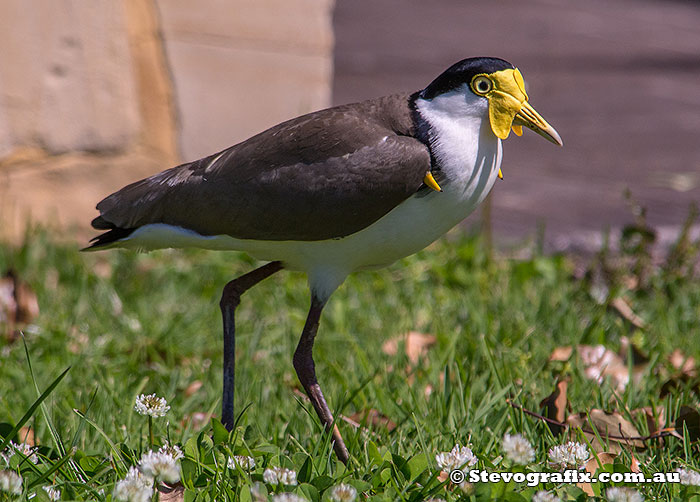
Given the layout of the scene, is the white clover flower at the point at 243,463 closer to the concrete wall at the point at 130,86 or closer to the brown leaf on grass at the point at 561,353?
the brown leaf on grass at the point at 561,353

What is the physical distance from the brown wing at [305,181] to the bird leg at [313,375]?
27cm

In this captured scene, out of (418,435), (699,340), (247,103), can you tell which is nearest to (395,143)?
(418,435)

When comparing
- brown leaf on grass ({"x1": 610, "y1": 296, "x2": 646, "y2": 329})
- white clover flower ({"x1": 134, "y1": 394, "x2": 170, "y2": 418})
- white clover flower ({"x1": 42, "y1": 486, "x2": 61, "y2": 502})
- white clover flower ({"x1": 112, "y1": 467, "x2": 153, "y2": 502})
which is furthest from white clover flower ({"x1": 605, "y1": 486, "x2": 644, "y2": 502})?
brown leaf on grass ({"x1": 610, "y1": 296, "x2": 646, "y2": 329})

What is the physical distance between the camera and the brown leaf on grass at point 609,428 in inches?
106

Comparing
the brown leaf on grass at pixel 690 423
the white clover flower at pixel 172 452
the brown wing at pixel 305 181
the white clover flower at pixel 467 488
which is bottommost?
the brown leaf on grass at pixel 690 423

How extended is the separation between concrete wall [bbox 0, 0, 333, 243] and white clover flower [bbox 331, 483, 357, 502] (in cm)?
319

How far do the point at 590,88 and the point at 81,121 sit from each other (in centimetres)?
507

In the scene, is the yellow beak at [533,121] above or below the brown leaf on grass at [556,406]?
above

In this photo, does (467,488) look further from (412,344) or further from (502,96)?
(412,344)

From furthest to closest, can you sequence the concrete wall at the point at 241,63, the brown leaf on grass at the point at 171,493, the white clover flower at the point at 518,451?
the concrete wall at the point at 241,63 → the brown leaf on grass at the point at 171,493 → the white clover flower at the point at 518,451

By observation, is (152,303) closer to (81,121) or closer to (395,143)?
(81,121)

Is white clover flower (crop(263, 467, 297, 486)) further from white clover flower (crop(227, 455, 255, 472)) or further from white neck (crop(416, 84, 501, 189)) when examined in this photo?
white neck (crop(416, 84, 501, 189))

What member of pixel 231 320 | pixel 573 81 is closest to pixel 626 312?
pixel 231 320

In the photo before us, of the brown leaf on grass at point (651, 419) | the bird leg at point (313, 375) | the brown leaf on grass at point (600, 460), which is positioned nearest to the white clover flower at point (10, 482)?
the bird leg at point (313, 375)
